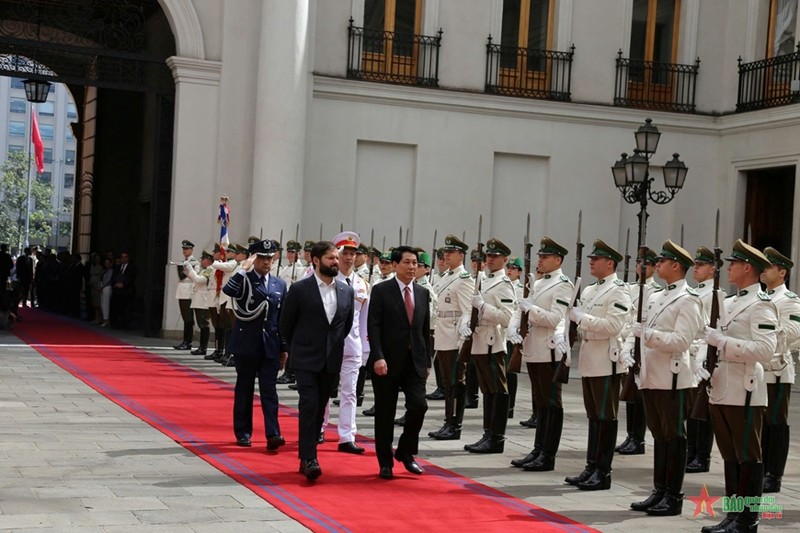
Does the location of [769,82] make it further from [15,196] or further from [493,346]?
[15,196]

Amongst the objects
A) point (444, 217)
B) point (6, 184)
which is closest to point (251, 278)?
point (444, 217)

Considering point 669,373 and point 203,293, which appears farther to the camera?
point 203,293

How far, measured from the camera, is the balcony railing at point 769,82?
2225cm

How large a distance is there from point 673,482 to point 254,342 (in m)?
4.17

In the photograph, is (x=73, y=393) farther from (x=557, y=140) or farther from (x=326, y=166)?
(x=557, y=140)

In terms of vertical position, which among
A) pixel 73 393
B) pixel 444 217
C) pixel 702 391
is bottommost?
pixel 73 393

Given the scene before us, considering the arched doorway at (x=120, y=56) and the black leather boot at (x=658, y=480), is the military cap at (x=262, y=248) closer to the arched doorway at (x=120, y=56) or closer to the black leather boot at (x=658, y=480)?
the black leather boot at (x=658, y=480)

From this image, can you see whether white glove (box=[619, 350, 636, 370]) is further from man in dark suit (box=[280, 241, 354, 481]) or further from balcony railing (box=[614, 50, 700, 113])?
balcony railing (box=[614, 50, 700, 113])

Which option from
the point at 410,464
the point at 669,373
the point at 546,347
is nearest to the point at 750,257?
the point at 669,373

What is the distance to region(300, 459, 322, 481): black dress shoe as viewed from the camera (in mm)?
8938

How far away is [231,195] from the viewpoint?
2194cm

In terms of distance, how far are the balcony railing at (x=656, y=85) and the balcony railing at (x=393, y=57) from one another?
419 cm

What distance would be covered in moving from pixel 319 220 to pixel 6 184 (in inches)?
2200

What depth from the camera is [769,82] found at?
921 inches
